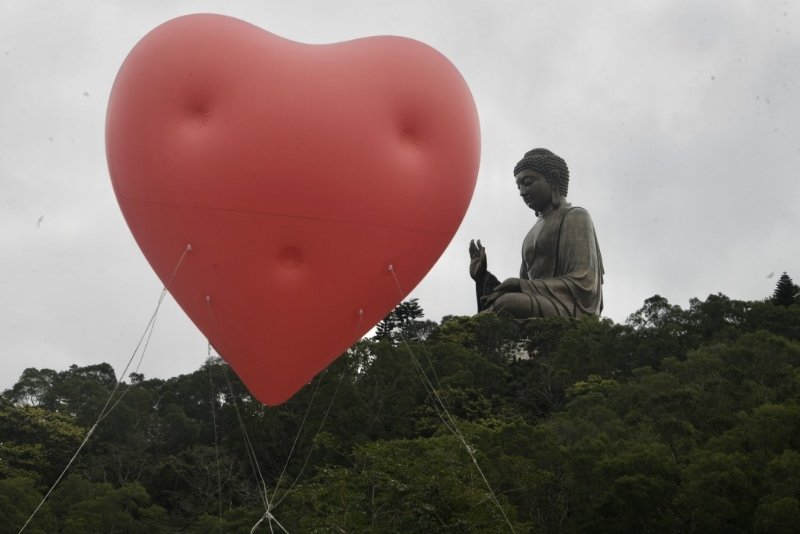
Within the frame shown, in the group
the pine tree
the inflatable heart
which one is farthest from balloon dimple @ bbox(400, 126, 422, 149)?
the pine tree

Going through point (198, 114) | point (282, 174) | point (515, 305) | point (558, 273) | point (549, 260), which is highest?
point (549, 260)

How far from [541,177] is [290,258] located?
72.0 ft

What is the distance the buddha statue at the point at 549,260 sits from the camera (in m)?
30.3

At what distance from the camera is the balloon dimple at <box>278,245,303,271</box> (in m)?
10.1

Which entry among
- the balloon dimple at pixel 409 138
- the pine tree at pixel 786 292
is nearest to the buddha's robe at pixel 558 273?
the pine tree at pixel 786 292

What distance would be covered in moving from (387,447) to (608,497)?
3.59 m

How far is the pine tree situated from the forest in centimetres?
707

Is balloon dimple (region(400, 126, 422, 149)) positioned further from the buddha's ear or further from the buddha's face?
the buddha's ear

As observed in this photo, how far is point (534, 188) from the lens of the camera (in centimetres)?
3148

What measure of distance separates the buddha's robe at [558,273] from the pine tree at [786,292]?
28.1ft

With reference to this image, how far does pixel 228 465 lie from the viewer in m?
26.0

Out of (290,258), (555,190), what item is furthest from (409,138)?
(555,190)

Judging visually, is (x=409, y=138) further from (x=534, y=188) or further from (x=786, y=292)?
(x=786, y=292)

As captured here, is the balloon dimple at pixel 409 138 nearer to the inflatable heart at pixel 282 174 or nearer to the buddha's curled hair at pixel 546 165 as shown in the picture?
the inflatable heart at pixel 282 174
